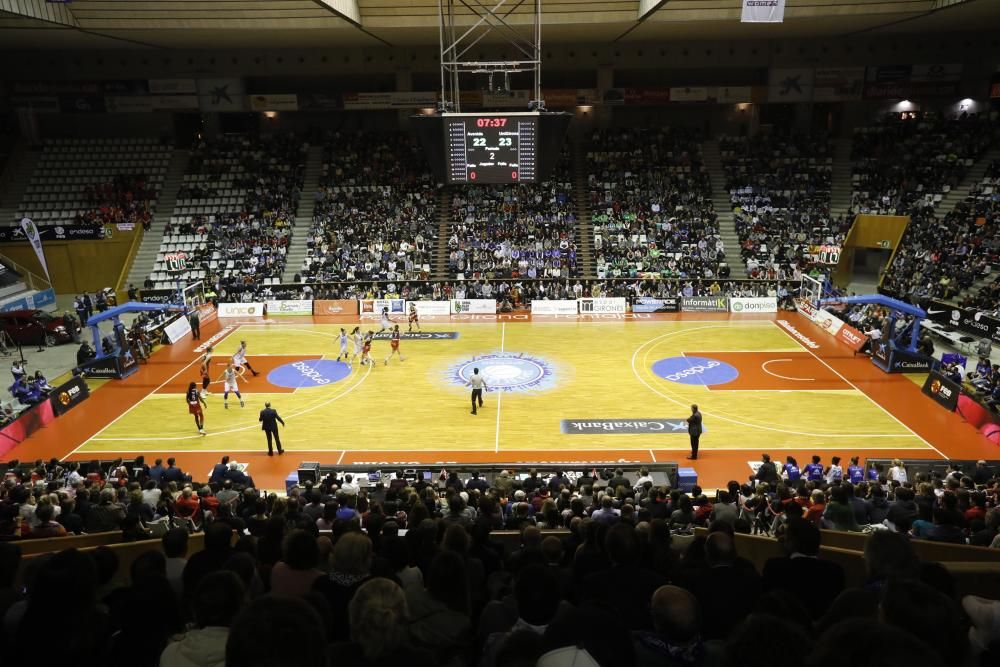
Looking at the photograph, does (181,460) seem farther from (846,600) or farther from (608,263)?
(608,263)

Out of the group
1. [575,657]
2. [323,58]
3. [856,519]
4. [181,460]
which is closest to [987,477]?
[856,519]

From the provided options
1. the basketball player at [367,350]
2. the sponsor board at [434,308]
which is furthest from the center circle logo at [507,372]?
the sponsor board at [434,308]

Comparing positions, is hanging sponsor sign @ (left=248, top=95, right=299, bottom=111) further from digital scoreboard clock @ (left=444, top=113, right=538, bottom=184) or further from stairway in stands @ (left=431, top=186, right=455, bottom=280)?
digital scoreboard clock @ (left=444, top=113, right=538, bottom=184)

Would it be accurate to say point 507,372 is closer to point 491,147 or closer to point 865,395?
point 491,147

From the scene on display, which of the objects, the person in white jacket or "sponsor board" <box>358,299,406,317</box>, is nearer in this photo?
the person in white jacket

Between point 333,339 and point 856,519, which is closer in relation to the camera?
point 856,519

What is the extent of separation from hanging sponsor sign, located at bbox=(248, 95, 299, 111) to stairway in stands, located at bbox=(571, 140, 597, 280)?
16.7 m

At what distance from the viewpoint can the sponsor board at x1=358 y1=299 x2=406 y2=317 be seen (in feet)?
112

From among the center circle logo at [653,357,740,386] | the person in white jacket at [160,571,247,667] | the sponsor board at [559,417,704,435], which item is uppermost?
the person in white jacket at [160,571,247,667]

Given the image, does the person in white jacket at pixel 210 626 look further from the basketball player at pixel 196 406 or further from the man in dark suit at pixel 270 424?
the basketball player at pixel 196 406

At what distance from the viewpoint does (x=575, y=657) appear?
3.72m

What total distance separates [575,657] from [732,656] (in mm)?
957

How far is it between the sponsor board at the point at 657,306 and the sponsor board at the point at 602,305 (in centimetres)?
65

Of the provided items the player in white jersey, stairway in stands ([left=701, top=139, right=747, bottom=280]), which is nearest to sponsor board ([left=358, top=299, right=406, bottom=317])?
the player in white jersey
